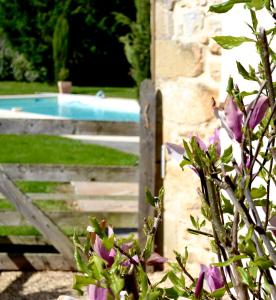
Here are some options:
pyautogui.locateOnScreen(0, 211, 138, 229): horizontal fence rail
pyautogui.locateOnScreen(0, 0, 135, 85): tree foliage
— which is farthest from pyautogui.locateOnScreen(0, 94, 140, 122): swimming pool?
pyautogui.locateOnScreen(0, 211, 138, 229): horizontal fence rail

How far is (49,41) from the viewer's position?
22750 millimetres

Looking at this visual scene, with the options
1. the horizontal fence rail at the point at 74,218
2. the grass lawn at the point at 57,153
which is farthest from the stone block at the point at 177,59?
the grass lawn at the point at 57,153

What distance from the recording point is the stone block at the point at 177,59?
4.38m

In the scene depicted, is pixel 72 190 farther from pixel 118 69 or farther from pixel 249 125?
pixel 118 69

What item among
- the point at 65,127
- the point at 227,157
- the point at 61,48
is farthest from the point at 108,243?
the point at 61,48

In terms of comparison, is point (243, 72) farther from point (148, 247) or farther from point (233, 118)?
point (148, 247)

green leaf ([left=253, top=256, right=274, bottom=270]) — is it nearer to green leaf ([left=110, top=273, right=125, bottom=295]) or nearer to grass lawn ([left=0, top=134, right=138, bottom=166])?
green leaf ([left=110, top=273, right=125, bottom=295])

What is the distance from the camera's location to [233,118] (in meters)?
1.07

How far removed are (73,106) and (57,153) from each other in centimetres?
1000

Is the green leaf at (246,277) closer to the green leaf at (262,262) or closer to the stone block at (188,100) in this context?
the green leaf at (262,262)

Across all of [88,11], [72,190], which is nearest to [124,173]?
[72,190]

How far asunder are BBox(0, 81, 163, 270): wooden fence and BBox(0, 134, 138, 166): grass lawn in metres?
3.71

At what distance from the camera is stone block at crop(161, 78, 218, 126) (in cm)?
430

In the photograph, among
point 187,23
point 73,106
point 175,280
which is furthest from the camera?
point 73,106
